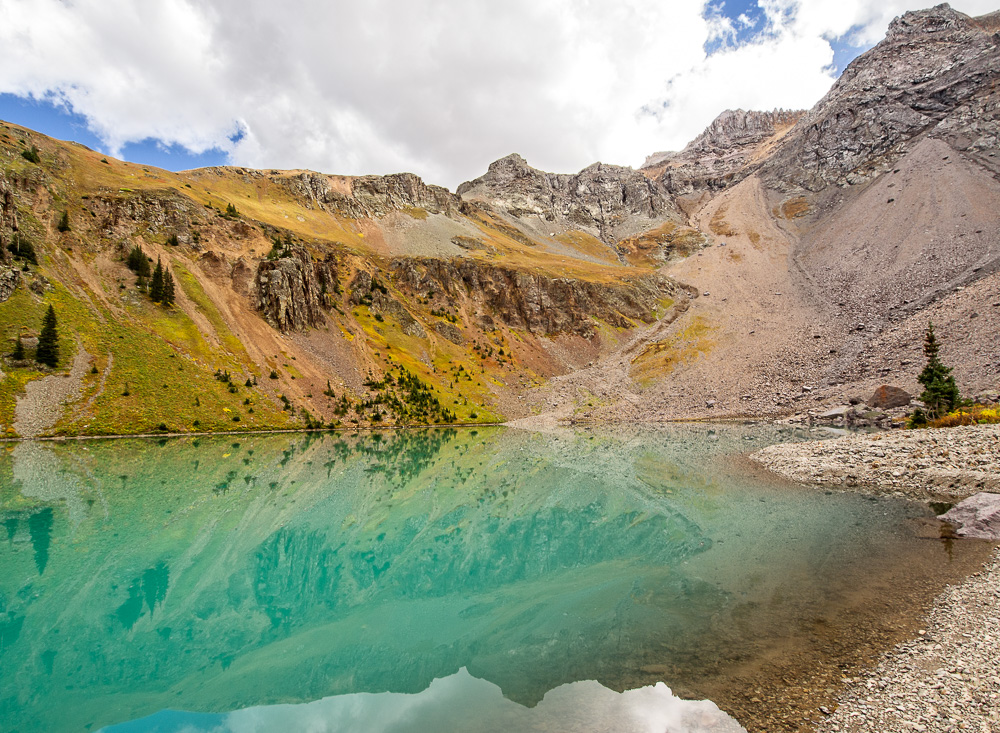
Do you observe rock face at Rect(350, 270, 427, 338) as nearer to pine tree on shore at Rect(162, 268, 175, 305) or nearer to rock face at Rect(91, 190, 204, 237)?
rock face at Rect(91, 190, 204, 237)

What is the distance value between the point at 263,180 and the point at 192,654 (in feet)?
418

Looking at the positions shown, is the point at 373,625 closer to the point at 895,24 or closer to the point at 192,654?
the point at 192,654

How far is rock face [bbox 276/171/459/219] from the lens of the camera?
11506 centimetres

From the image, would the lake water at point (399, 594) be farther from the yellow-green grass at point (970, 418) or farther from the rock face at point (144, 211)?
the rock face at point (144, 211)

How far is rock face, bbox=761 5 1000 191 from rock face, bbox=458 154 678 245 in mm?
41921

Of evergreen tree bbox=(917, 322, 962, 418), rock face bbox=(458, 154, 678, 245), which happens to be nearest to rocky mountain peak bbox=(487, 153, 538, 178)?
rock face bbox=(458, 154, 678, 245)

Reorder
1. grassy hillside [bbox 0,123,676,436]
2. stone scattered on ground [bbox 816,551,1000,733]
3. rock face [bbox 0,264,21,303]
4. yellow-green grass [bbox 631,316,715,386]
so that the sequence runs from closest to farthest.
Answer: stone scattered on ground [bbox 816,551,1000,733], rock face [bbox 0,264,21,303], grassy hillside [bbox 0,123,676,436], yellow-green grass [bbox 631,316,715,386]

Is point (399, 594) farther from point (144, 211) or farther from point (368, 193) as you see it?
point (368, 193)

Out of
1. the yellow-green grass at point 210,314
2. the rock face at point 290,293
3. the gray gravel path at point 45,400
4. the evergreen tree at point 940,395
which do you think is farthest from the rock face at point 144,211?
the evergreen tree at point 940,395

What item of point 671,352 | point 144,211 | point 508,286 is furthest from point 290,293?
point 671,352

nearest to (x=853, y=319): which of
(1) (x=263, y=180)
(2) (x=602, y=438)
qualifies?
(2) (x=602, y=438)

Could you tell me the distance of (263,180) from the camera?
11281 cm

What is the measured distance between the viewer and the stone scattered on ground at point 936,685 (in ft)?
23.1

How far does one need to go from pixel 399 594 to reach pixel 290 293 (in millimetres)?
65480
